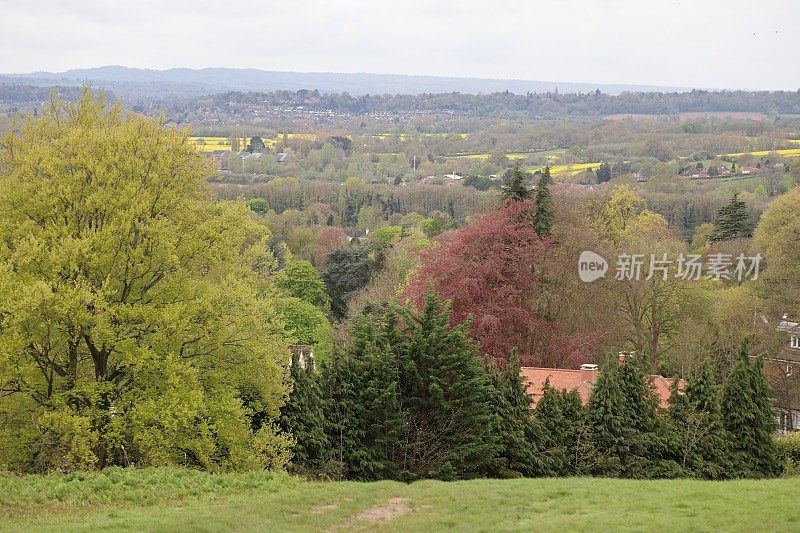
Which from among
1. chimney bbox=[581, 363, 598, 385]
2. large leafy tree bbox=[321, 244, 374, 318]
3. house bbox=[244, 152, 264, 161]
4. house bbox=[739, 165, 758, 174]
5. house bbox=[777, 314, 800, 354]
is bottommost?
large leafy tree bbox=[321, 244, 374, 318]

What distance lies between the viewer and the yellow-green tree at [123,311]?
16625 mm

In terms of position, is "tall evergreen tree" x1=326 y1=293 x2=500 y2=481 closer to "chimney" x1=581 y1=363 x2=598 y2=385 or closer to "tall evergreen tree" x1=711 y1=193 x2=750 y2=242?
"chimney" x1=581 y1=363 x2=598 y2=385

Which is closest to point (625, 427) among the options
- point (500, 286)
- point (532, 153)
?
point (500, 286)

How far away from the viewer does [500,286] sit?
32.1 metres

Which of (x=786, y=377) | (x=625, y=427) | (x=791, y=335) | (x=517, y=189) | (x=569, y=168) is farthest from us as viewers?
(x=569, y=168)

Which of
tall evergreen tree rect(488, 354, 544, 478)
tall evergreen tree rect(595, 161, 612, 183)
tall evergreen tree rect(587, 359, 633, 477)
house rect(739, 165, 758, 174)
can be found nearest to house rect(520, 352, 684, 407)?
tall evergreen tree rect(587, 359, 633, 477)

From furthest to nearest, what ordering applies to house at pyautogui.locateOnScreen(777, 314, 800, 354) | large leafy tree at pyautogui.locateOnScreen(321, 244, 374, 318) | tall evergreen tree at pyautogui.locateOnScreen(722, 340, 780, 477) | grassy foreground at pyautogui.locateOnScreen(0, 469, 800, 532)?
large leafy tree at pyautogui.locateOnScreen(321, 244, 374, 318), house at pyautogui.locateOnScreen(777, 314, 800, 354), tall evergreen tree at pyautogui.locateOnScreen(722, 340, 780, 477), grassy foreground at pyautogui.locateOnScreen(0, 469, 800, 532)

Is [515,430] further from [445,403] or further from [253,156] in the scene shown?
Result: [253,156]

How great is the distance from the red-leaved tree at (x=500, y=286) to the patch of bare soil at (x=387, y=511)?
14716 millimetres

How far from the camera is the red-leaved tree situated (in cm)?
3111

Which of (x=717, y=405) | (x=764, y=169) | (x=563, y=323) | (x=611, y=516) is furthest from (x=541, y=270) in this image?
(x=764, y=169)

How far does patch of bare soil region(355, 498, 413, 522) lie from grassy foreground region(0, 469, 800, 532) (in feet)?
0.06

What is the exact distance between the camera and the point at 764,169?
407 feet

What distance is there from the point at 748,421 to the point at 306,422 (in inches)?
484
